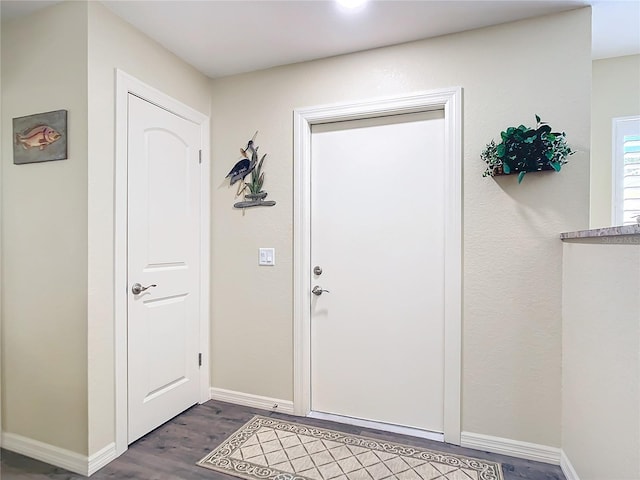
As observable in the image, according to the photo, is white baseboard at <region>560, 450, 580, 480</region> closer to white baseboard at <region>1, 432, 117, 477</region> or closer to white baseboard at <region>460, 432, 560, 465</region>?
white baseboard at <region>460, 432, 560, 465</region>

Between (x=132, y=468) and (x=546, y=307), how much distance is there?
2.44 m

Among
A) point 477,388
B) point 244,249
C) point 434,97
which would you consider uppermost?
point 434,97

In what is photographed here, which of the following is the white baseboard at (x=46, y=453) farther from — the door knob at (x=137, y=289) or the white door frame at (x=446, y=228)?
the white door frame at (x=446, y=228)

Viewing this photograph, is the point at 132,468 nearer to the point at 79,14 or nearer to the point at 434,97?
the point at 79,14

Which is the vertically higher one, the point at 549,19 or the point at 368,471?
the point at 549,19

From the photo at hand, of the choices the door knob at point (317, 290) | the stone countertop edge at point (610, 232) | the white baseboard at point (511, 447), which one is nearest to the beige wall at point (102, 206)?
the door knob at point (317, 290)

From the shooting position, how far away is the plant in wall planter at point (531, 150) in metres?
1.89

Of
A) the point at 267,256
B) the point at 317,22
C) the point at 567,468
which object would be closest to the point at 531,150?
the point at 317,22

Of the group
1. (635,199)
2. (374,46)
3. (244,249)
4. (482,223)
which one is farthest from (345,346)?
(635,199)

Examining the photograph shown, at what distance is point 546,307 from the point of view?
200cm

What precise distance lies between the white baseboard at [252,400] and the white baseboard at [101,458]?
0.84m

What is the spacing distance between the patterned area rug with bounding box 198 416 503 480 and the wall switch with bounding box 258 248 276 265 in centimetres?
112

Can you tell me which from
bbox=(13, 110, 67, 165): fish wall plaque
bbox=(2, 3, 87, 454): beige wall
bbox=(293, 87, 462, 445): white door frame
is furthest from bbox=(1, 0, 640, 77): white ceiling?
bbox=(13, 110, 67, 165): fish wall plaque

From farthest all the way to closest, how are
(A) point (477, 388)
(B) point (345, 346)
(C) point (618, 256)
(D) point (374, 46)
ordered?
(B) point (345, 346), (D) point (374, 46), (A) point (477, 388), (C) point (618, 256)
